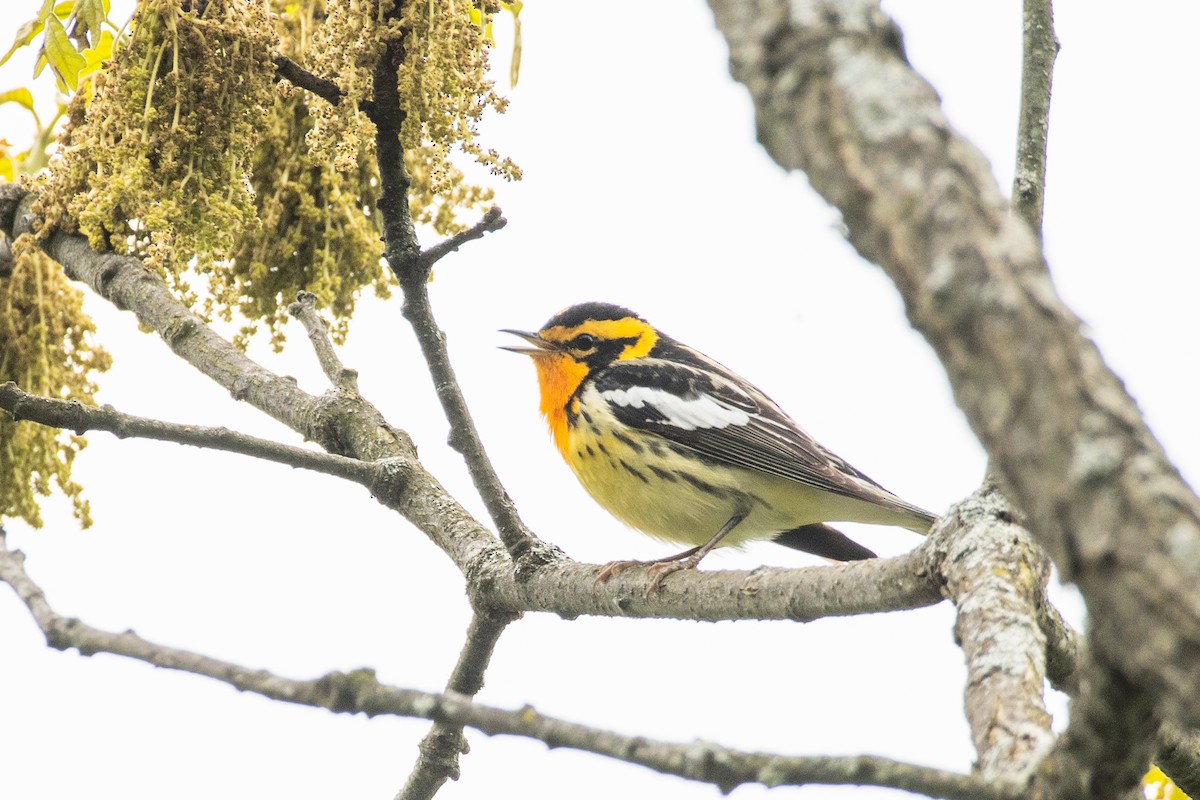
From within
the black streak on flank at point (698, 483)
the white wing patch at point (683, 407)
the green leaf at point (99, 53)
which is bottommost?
the black streak on flank at point (698, 483)

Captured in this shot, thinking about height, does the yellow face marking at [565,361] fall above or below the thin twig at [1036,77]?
above

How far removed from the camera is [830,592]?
8.30 feet

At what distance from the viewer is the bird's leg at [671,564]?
11.0ft

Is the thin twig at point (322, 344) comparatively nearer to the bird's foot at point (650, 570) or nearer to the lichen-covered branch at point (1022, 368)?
the bird's foot at point (650, 570)

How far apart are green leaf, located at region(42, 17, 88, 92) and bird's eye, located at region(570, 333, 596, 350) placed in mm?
2786

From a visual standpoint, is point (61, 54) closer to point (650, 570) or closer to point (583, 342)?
point (650, 570)

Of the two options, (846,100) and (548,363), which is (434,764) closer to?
(548,363)

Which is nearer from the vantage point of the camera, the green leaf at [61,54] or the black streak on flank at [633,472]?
the green leaf at [61,54]

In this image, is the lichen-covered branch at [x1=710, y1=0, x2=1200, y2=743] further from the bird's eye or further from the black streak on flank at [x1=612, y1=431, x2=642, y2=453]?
the bird's eye

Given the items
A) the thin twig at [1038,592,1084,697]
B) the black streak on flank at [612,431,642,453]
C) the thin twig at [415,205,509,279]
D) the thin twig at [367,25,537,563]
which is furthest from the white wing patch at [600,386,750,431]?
the thin twig at [1038,592,1084,697]

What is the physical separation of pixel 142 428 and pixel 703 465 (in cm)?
248

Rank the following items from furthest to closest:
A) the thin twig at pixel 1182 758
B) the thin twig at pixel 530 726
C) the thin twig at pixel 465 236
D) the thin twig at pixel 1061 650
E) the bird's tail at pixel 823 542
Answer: the bird's tail at pixel 823 542 → the thin twig at pixel 465 236 → the thin twig at pixel 1182 758 → the thin twig at pixel 1061 650 → the thin twig at pixel 530 726

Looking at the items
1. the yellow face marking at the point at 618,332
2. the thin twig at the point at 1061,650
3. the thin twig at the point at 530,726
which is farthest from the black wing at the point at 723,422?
the thin twig at the point at 530,726

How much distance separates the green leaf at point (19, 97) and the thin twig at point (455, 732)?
92.6 inches
